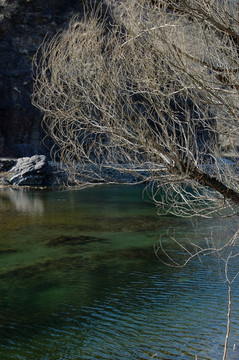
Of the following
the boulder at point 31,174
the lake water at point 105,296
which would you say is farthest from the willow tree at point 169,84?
the boulder at point 31,174

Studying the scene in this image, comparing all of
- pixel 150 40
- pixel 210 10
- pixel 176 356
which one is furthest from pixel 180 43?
pixel 176 356

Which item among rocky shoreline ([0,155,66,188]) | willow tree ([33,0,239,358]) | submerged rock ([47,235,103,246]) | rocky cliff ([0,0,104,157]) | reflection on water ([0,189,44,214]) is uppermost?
rocky cliff ([0,0,104,157])

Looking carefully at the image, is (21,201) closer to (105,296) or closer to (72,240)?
(72,240)

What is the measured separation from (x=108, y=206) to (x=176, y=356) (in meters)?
13.0

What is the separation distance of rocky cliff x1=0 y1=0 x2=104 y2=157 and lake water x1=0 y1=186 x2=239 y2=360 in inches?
918

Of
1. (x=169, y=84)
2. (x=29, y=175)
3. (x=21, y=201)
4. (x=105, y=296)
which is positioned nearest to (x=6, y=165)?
(x=29, y=175)

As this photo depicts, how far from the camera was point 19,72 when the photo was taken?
36.3 metres

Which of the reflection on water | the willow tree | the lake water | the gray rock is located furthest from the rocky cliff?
the willow tree

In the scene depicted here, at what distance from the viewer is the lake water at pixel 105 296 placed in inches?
221

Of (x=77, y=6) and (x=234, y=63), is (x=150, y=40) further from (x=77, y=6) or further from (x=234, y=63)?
(x=77, y=6)

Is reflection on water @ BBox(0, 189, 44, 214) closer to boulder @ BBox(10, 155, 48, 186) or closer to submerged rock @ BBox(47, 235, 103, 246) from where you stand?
boulder @ BBox(10, 155, 48, 186)

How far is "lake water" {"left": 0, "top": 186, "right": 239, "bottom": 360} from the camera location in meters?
5.61

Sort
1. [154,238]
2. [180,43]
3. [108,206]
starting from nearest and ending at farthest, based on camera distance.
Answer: [180,43], [154,238], [108,206]

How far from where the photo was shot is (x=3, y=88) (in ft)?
118
